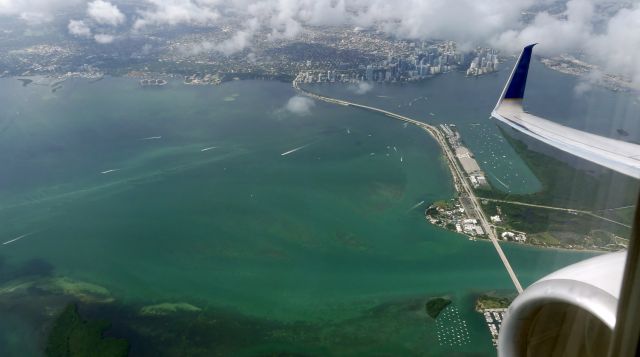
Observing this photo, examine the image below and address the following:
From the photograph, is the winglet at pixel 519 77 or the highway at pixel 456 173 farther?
the highway at pixel 456 173

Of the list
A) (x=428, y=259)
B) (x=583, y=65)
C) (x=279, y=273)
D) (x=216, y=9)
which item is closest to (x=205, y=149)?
(x=279, y=273)

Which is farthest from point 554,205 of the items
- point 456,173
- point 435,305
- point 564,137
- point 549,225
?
point 564,137

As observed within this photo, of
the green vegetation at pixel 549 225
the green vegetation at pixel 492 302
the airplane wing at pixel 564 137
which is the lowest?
the green vegetation at pixel 492 302

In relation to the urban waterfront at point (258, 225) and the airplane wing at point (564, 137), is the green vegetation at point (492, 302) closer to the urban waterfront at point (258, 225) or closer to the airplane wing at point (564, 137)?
the urban waterfront at point (258, 225)

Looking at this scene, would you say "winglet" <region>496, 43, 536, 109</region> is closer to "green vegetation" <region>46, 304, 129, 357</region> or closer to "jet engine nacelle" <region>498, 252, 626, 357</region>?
"jet engine nacelle" <region>498, 252, 626, 357</region>

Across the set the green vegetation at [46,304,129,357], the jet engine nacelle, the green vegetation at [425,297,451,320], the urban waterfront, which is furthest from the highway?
the jet engine nacelle

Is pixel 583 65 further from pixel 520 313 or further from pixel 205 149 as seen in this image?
pixel 520 313

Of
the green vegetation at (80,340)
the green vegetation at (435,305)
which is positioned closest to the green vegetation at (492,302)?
the green vegetation at (435,305)

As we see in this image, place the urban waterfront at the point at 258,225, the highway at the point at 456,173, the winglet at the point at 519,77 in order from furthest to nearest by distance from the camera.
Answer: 1. the highway at the point at 456,173
2. the urban waterfront at the point at 258,225
3. the winglet at the point at 519,77
